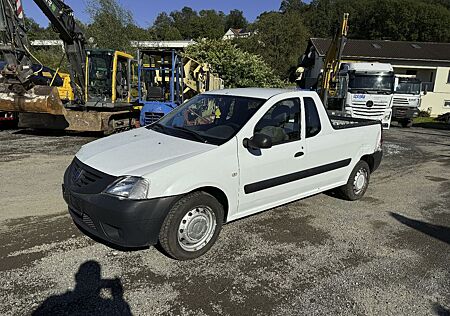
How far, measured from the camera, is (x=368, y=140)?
538cm

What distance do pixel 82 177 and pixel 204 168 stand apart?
1.22 meters

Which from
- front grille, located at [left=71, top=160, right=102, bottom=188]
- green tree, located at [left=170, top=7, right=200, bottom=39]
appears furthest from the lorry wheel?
green tree, located at [left=170, top=7, right=200, bottom=39]

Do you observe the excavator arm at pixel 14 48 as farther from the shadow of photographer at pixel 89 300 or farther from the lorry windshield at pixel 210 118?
the shadow of photographer at pixel 89 300

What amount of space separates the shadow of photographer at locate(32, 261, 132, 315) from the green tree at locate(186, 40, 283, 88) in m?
19.1

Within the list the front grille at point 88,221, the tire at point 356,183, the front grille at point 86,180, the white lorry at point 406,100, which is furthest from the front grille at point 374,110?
the front grille at point 88,221

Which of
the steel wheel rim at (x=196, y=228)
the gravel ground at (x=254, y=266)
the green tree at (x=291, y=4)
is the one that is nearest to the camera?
the gravel ground at (x=254, y=266)

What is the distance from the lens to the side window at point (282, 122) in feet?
12.9

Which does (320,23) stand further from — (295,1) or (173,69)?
(173,69)

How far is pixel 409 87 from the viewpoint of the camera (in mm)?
17828

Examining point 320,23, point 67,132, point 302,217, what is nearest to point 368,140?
point 302,217

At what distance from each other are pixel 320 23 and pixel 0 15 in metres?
73.0

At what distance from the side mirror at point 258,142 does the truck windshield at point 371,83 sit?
12.6 metres

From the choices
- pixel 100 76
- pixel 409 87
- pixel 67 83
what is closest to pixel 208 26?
pixel 409 87

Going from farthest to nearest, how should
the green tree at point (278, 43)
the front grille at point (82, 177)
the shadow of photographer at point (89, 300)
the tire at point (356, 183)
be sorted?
the green tree at point (278, 43) < the tire at point (356, 183) < the front grille at point (82, 177) < the shadow of photographer at point (89, 300)
